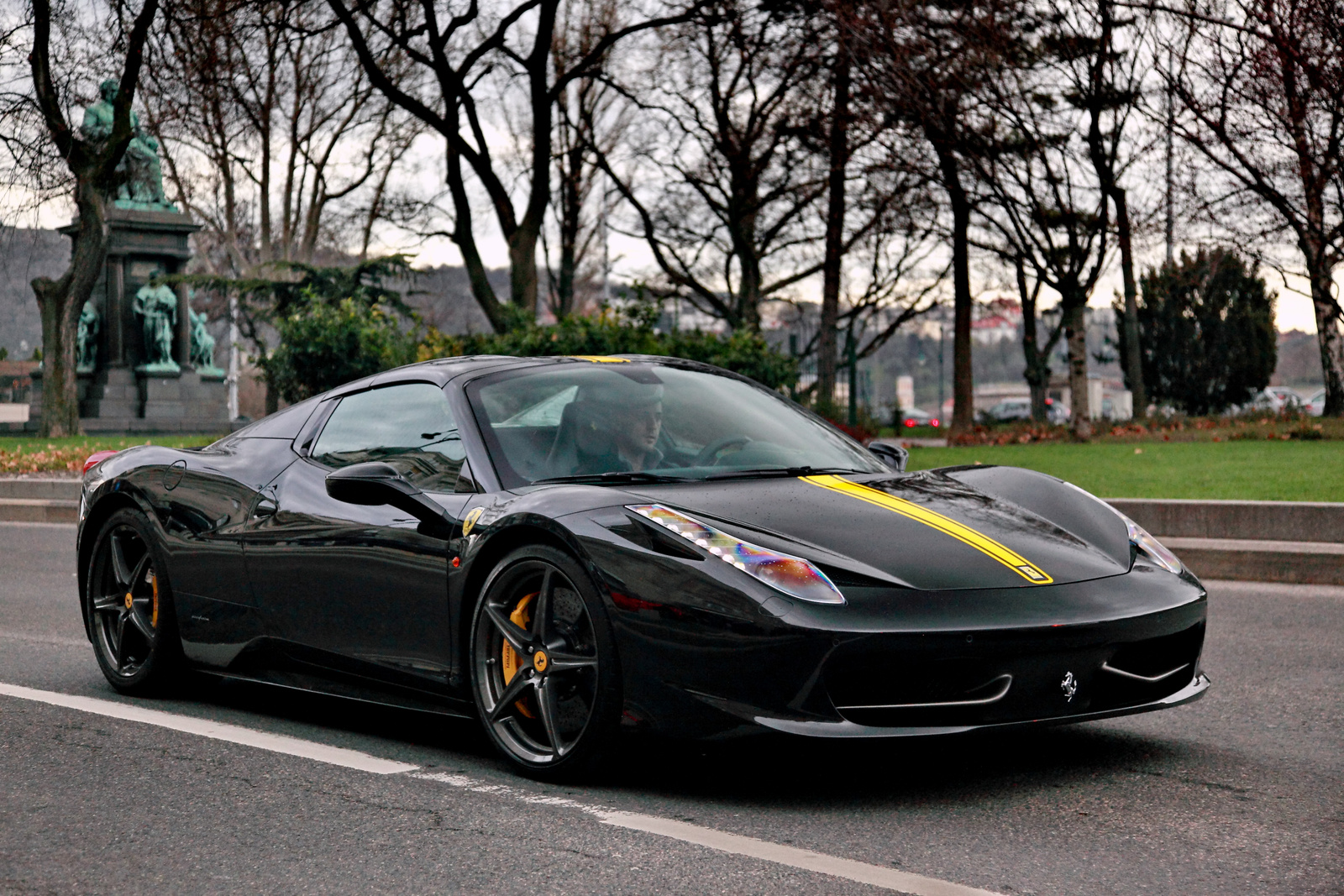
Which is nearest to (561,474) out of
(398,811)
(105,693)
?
(398,811)

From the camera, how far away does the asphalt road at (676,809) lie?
353 cm

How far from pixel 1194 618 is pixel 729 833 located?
1564 mm

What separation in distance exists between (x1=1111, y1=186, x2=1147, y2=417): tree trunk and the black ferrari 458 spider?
2015cm

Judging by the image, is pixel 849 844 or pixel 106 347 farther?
pixel 106 347

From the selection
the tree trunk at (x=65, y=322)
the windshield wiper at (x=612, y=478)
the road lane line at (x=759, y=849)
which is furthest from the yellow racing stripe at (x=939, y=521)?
the tree trunk at (x=65, y=322)

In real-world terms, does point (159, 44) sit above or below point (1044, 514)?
above

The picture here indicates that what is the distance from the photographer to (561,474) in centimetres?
480

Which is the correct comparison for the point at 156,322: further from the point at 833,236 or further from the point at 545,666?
the point at 545,666

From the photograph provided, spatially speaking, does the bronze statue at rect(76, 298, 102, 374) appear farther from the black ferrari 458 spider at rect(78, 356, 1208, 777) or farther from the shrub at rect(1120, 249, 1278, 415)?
the black ferrari 458 spider at rect(78, 356, 1208, 777)

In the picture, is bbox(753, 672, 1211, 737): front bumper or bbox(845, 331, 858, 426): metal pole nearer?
bbox(753, 672, 1211, 737): front bumper

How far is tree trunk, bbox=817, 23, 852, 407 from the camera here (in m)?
25.8

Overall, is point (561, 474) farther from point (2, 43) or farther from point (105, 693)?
point (2, 43)

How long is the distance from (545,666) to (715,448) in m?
1.04

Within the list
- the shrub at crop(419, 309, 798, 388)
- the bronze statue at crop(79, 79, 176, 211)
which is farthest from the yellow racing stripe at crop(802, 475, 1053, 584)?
the bronze statue at crop(79, 79, 176, 211)
